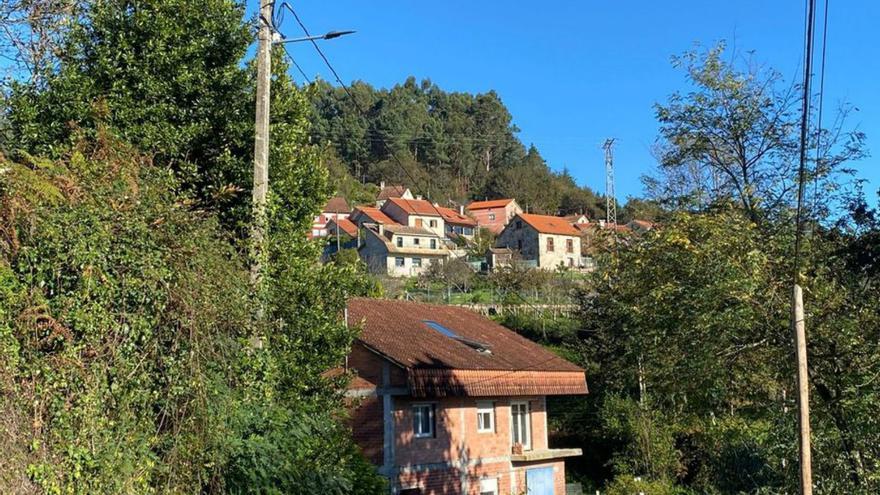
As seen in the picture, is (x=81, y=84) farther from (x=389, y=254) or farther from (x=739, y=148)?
(x=389, y=254)

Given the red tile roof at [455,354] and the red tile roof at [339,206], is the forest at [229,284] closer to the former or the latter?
the red tile roof at [455,354]

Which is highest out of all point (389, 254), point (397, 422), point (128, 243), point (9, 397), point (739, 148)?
point (389, 254)

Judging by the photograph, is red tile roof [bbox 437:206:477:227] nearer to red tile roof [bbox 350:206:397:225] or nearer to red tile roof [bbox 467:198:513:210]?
red tile roof [bbox 467:198:513:210]

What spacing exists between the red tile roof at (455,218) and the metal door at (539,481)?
172ft

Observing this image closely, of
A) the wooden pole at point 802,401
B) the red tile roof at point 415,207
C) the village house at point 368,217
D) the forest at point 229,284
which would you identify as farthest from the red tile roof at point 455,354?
the red tile roof at point 415,207

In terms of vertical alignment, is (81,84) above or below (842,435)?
above

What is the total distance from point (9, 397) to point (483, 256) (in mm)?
61784

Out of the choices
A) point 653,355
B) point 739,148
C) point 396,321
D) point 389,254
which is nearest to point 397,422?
point 396,321

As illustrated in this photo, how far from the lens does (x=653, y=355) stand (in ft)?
38.2

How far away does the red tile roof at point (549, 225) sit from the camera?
68619mm

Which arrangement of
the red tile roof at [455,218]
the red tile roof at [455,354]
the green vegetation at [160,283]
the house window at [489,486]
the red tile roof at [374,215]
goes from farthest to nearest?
1. the red tile roof at [455,218]
2. the red tile roof at [374,215]
3. the house window at [489,486]
4. the red tile roof at [455,354]
5. the green vegetation at [160,283]

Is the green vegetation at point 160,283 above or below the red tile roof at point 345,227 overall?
below

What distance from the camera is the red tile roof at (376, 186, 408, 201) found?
80250 mm

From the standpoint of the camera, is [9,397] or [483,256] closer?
[9,397]
